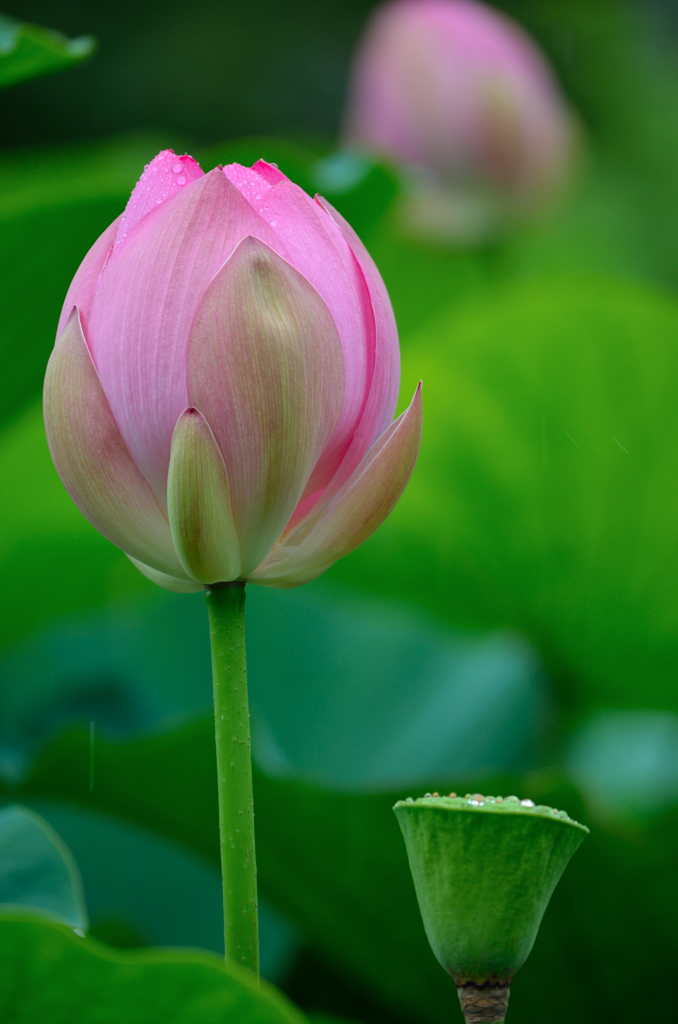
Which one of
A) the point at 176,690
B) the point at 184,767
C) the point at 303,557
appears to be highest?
the point at 303,557

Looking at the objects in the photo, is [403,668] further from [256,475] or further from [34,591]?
[256,475]

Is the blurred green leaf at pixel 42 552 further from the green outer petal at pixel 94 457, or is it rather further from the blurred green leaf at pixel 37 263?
the green outer petal at pixel 94 457

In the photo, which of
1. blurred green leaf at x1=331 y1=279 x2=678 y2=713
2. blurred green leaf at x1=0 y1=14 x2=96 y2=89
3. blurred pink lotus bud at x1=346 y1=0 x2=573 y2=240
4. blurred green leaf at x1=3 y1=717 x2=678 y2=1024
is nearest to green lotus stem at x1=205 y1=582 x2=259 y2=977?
blurred green leaf at x1=3 y1=717 x2=678 y2=1024

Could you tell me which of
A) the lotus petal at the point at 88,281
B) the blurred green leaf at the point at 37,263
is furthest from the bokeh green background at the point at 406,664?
the lotus petal at the point at 88,281

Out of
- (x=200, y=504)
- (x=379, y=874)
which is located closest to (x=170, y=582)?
(x=200, y=504)

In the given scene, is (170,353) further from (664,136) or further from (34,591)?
(664,136)

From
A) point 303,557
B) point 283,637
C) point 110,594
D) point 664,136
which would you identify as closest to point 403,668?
point 283,637

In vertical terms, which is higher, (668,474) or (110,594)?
(668,474)

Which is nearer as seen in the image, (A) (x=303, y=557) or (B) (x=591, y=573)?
(A) (x=303, y=557)

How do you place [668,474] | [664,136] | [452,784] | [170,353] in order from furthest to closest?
[664,136] → [668,474] → [452,784] → [170,353]

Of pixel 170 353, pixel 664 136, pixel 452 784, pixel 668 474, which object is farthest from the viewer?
pixel 664 136
